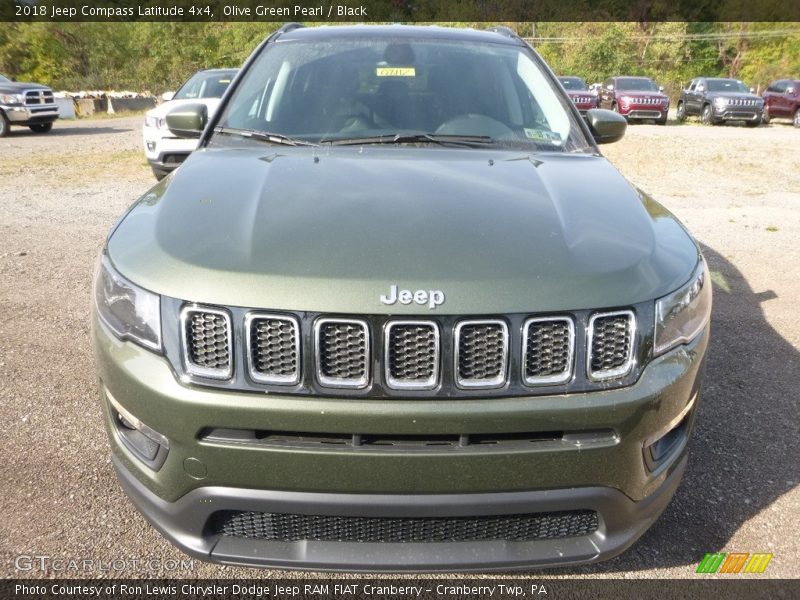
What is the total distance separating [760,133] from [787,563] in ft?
66.1

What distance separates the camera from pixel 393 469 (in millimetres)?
1771

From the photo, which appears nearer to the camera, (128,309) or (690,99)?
(128,309)

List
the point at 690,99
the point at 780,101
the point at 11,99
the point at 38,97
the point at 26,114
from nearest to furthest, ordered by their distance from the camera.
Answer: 1. the point at 11,99
2. the point at 26,114
3. the point at 38,97
4. the point at 780,101
5. the point at 690,99

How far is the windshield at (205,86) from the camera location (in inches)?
460

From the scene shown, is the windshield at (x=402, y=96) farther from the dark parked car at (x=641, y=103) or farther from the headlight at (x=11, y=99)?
the dark parked car at (x=641, y=103)

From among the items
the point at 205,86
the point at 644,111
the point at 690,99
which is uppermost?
the point at 205,86

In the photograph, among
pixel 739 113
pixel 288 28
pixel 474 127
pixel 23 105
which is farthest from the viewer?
pixel 739 113

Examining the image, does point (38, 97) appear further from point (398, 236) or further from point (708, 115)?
point (708, 115)

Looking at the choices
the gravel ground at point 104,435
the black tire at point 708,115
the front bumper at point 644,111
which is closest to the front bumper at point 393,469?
the gravel ground at point 104,435

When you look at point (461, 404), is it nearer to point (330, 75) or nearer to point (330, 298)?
point (330, 298)

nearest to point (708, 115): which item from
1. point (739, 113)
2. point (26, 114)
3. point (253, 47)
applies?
point (739, 113)

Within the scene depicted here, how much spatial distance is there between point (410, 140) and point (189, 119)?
3.92 feet

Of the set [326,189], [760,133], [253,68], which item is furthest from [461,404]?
[760,133]

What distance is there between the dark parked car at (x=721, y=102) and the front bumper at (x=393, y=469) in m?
23.6
